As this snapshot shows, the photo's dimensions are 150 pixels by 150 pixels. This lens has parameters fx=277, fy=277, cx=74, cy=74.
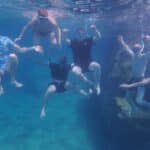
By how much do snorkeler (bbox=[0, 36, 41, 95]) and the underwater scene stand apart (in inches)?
0.5

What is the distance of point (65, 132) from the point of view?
20.5 meters

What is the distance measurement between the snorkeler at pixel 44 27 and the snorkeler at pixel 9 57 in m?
0.78

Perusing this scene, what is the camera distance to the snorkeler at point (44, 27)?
1220cm

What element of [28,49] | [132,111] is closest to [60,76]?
[28,49]

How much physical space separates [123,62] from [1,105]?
11.5m

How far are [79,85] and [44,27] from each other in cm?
325

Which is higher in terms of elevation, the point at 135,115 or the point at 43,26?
the point at 43,26

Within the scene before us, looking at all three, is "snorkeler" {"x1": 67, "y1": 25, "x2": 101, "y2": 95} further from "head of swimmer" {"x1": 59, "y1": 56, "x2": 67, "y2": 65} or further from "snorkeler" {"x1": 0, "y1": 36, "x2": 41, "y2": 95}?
"snorkeler" {"x1": 0, "y1": 36, "x2": 41, "y2": 95}

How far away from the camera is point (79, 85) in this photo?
13484 mm

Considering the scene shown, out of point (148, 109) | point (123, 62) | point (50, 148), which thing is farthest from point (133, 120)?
point (50, 148)

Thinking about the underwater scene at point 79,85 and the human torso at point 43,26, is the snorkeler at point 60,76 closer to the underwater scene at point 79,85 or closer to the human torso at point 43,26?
the underwater scene at point 79,85

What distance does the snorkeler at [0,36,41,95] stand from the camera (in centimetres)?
1238

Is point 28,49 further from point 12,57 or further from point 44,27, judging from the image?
point 44,27

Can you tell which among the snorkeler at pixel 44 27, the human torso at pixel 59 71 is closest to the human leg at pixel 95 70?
the human torso at pixel 59 71
